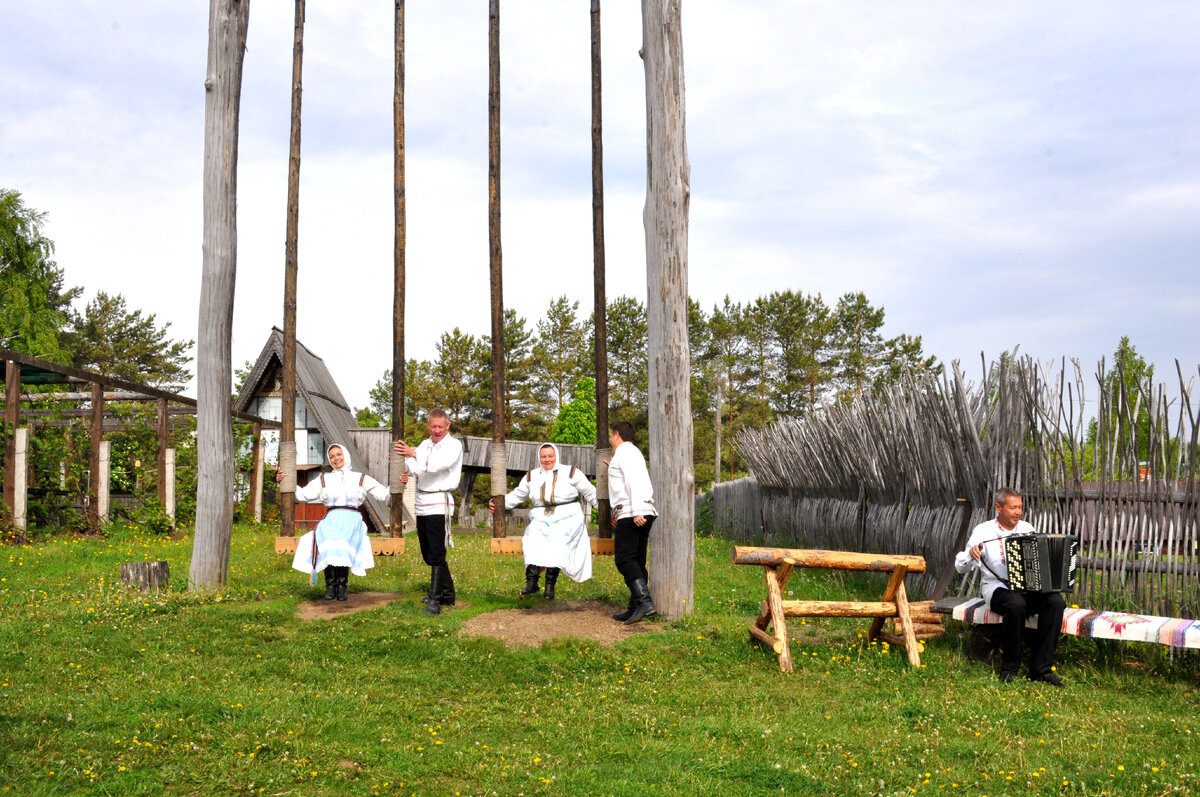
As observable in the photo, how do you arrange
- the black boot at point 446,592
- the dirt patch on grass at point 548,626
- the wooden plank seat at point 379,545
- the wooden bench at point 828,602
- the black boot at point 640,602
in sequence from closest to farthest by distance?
the wooden bench at point 828,602, the dirt patch on grass at point 548,626, the black boot at point 640,602, the black boot at point 446,592, the wooden plank seat at point 379,545

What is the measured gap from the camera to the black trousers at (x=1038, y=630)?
724cm

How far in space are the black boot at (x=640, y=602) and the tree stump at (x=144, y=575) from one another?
15.4ft

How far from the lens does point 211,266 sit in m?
10.4

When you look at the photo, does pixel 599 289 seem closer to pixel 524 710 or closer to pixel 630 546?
pixel 630 546

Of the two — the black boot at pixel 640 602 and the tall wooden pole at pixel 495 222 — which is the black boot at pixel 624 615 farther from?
the tall wooden pole at pixel 495 222

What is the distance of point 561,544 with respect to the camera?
978 cm

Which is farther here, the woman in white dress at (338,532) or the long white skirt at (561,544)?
the woman in white dress at (338,532)

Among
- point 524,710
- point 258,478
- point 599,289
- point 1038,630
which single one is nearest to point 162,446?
point 258,478

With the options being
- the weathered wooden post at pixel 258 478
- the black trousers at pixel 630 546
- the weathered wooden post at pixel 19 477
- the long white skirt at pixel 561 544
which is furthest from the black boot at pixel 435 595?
the weathered wooden post at pixel 258 478

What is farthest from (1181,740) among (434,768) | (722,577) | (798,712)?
(722,577)

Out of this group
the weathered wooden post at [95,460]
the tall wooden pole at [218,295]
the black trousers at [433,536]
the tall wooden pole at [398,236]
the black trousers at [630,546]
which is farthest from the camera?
the weathered wooden post at [95,460]

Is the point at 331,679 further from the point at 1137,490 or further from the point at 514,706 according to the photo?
the point at 1137,490

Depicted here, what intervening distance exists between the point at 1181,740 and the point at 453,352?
4930cm

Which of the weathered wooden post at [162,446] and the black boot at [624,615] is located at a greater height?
the weathered wooden post at [162,446]
